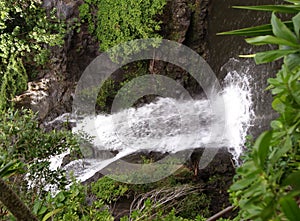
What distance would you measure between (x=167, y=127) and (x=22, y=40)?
1.96 m

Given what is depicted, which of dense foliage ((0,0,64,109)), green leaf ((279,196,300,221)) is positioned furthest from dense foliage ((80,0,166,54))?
green leaf ((279,196,300,221))

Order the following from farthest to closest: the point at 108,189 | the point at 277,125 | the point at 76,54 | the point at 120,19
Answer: the point at 76,54
the point at 120,19
the point at 108,189
the point at 277,125

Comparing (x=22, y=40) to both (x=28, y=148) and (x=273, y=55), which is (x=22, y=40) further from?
Answer: (x=273, y=55)

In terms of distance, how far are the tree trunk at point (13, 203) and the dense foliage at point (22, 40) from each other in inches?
132

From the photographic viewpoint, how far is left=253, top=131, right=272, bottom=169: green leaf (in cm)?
60

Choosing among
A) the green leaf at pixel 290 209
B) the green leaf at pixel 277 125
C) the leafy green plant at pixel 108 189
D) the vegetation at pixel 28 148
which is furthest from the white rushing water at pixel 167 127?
the green leaf at pixel 290 209

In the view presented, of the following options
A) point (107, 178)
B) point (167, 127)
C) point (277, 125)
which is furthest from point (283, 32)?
point (167, 127)

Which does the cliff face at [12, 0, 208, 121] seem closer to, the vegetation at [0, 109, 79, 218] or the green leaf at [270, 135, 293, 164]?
the vegetation at [0, 109, 79, 218]

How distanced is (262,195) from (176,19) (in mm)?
3867

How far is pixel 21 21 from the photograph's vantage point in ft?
14.5

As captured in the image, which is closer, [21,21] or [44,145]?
[44,145]

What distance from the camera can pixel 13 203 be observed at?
1.09 m

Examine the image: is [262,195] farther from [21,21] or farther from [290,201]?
[21,21]

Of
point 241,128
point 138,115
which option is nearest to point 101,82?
point 138,115
